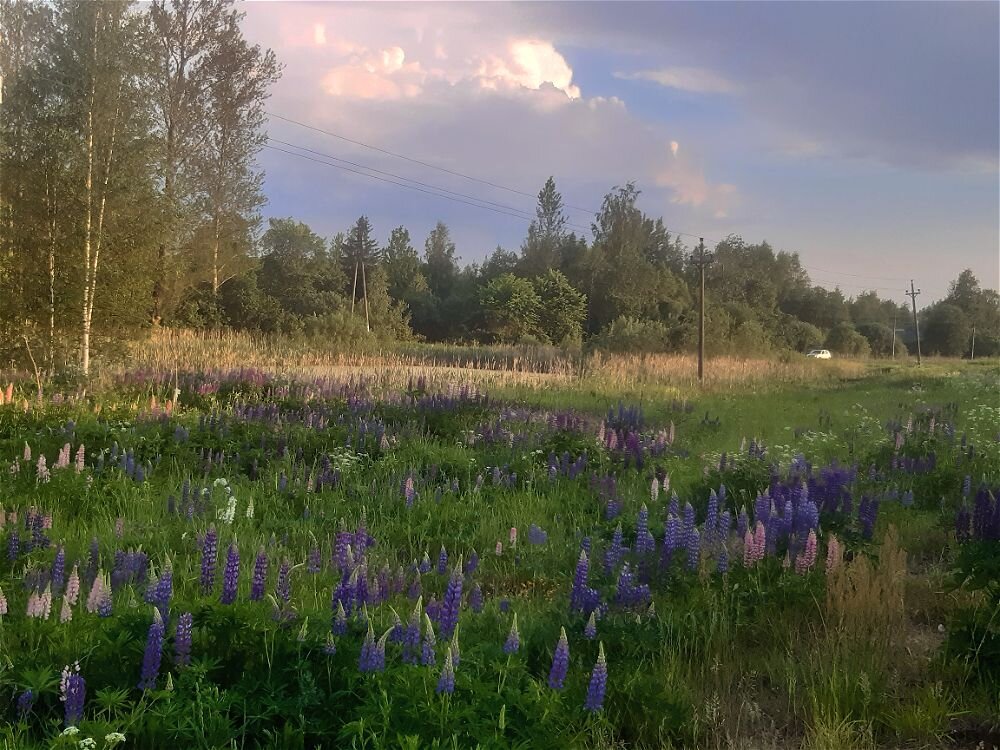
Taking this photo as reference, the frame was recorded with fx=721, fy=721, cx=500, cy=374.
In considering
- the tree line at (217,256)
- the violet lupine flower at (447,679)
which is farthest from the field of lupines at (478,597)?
the tree line at (217,256)

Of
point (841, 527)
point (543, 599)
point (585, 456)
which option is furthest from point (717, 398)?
point (543, 599)

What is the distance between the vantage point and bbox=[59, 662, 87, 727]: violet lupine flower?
2230mm

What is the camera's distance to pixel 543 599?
3.84 m

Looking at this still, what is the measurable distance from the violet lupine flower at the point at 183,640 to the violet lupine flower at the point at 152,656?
6cm

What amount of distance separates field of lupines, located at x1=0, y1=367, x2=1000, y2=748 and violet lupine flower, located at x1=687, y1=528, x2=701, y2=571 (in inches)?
0.6

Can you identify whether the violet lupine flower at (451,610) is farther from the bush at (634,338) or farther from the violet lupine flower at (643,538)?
the bush at (634,338)

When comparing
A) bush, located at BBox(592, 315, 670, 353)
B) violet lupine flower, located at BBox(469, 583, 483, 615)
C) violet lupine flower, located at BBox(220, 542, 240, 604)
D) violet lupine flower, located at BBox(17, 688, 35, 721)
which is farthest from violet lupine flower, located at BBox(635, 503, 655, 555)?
bush, located at BBox(592, 315, 670, 353)

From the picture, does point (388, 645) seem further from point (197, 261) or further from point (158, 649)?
point (197, 261)

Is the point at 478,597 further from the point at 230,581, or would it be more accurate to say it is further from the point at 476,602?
the point at 230,581

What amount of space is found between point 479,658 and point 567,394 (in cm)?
1178

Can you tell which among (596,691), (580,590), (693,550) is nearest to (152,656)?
(596,691)

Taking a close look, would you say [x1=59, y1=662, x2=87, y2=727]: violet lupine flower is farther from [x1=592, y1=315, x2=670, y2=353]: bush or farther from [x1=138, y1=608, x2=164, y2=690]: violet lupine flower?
[x1=592, y1=315, x2=670, y2=353]: bush

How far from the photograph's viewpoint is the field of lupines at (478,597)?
2.33m

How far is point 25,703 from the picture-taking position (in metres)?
2.30
